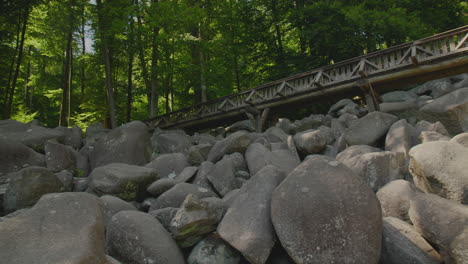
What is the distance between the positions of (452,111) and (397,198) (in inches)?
153

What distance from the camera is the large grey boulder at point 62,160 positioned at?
7.80 meters

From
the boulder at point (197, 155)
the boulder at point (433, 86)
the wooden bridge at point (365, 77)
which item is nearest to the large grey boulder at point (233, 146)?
the boulder at point (197, 155)

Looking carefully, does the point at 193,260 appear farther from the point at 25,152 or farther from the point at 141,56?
the point at 141,56

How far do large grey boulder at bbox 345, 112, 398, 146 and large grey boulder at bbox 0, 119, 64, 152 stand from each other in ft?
27.6

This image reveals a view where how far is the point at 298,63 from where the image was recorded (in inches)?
730

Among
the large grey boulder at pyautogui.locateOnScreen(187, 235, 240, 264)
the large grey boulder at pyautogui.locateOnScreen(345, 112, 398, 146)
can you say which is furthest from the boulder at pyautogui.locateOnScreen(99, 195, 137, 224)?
the large grey boulder at pyautogui.locateOnScreen(345, 112, 398, 146)

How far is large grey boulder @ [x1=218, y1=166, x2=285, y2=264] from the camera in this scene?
3381 millimetres

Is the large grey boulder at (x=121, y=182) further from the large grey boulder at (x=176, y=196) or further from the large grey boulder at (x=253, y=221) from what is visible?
the large grey boulder at (x=253, y=221)

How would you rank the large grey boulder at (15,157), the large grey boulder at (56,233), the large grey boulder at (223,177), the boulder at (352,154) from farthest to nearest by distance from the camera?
1. the large grey boulder at (15,157)
2. the large grey boulder at (223,177)
3. the boulder at (352,154)
4. the large grey boulder at (56,233)

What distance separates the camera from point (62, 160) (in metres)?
8.00

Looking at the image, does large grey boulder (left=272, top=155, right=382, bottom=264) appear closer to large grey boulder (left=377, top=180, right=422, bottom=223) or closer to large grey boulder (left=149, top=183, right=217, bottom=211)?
large grey boulder (left=377, top=180, right=422, bottom=223)

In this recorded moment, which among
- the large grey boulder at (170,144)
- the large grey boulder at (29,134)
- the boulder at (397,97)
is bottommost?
the large grey boulder at (170,144)

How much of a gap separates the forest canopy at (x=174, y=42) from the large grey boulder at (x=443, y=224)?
43.6 feet

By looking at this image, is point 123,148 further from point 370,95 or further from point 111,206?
point 370,95
